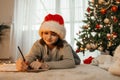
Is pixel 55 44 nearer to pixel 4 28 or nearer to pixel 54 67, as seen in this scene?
pixel 54 67

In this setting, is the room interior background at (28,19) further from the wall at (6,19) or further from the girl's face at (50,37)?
the girl's face at (50,37)

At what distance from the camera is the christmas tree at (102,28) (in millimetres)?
2514

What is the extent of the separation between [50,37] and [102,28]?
1.42m

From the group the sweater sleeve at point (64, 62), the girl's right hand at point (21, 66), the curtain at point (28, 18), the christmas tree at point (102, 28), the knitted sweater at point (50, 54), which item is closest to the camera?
the girl's right hand at point (21, 66)

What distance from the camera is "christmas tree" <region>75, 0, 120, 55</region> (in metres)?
2.51

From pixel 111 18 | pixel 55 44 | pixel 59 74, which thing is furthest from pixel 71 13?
pixel 59 74

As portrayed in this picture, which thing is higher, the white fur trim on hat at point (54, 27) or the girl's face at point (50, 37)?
the white fur trim on hat at point (54, 27)

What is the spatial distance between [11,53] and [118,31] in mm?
1874

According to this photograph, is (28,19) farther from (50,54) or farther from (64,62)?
(64,62)

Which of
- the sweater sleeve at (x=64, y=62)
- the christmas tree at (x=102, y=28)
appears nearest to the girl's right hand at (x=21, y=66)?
the sweater sleeve at (x=64, y=62)

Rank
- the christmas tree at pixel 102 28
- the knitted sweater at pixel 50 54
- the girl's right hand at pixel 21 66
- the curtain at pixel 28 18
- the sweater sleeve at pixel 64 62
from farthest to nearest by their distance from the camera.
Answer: the curtain at pixel 28 18, the christmas tree at pixel 102 28, the knitted sweater at pixel 50 54, the sweater sleeve at pixel 64 62, the girl's right hand at pixel 21 66

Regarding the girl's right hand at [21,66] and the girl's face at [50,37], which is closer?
the girl's right hand at [21,66]

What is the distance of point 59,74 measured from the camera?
0.94 metres

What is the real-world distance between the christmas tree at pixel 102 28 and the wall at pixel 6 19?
1450mm
